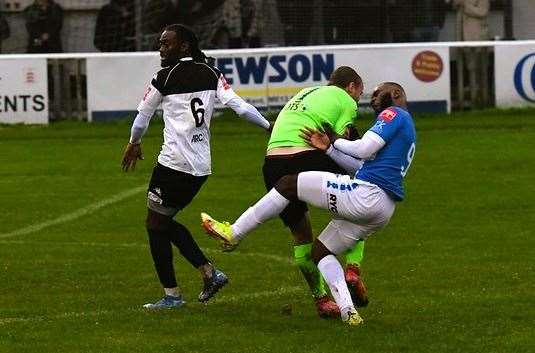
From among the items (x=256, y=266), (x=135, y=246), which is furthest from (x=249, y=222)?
(x=135, y=246)

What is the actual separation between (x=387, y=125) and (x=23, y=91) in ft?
60.4

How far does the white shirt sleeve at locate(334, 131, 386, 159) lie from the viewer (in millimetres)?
10109

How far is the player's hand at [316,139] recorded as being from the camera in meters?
10.4

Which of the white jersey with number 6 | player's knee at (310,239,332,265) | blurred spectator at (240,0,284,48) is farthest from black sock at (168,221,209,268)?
blurred spectator at (240,0,284,48)

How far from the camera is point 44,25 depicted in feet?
105

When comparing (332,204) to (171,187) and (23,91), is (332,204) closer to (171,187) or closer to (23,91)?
(171,187)

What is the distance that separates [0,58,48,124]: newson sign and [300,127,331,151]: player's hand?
17735 millimetres

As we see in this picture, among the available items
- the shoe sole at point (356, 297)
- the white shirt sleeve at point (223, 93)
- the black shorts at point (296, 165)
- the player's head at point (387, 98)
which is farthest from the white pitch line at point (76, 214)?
the player's head at point (387, 98)

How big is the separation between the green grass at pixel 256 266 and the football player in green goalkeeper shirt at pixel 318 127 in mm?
217

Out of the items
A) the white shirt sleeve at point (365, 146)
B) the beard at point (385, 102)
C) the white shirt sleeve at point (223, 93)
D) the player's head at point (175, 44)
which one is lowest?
the white shirt sleeve at point (365, 146)

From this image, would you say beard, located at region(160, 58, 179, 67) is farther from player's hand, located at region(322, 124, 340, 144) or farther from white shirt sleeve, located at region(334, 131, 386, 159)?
white shirt sleeve, located at region(334, 131, 386, 159)

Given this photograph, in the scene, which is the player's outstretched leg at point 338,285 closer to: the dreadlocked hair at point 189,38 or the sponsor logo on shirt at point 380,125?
the sponsor logo on shirt at point 380,125

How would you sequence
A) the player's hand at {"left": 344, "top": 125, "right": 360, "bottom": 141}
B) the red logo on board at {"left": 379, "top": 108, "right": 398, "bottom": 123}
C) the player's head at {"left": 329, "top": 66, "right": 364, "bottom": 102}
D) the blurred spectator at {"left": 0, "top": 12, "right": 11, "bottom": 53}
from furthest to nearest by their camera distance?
the blurred spectator at {"left": 0, "top": 12, "right": 11, "bottom": 53} < the player's head at {"left": 329, "top": 66, "right": 364, "bottom": 102} < the player's hand at {"left": 344, "top": 125, "right": 360, "bottom": 141} < the red logo on board at {"left": 379, "top": 108, "right": 398, "bottom": 123}

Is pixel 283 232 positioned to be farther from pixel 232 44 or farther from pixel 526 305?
pixel 232 44
